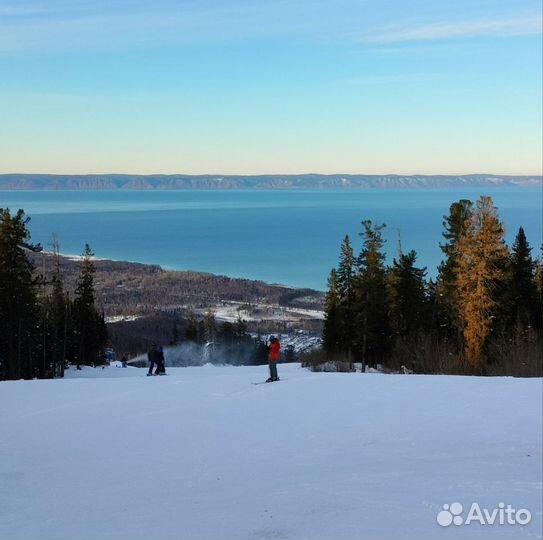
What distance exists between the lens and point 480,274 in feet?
104

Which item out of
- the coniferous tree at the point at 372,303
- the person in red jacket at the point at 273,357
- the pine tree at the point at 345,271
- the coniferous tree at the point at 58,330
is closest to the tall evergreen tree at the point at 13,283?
the coniferous tree at the point at 58,330

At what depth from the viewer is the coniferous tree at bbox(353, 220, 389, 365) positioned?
39469mm

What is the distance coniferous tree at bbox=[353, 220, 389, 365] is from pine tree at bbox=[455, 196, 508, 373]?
7.55m

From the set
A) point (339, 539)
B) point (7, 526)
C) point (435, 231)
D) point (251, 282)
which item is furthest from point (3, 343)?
point (435, 231)

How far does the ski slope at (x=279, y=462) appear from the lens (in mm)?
6816

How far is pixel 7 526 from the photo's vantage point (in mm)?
7180

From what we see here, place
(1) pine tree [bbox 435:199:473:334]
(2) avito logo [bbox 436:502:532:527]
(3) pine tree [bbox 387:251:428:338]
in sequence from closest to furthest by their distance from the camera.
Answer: (2) avito logo [bbox 436:502:532:527]
(1) pine tree [bbox 435:199:473:334]
(3) pine tree [bbox 387:251:428:338]

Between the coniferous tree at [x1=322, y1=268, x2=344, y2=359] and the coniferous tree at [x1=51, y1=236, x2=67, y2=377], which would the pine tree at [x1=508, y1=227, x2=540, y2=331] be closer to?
the coniferous tree at [x1=322, y1=268, x2=344, y2=359]

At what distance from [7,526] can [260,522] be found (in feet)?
8.86

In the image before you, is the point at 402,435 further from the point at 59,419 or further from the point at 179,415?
the point at 59,419

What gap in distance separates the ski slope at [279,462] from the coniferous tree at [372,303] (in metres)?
25.5

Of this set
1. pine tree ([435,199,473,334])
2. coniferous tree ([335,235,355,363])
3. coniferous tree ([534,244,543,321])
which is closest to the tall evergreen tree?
coniferous tree ([335,235,355,363])

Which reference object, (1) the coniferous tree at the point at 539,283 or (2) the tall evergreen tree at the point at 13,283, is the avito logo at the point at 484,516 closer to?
(2) the tall evergreen tree at the point at 13,283

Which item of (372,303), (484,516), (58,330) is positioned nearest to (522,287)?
(372,303)
